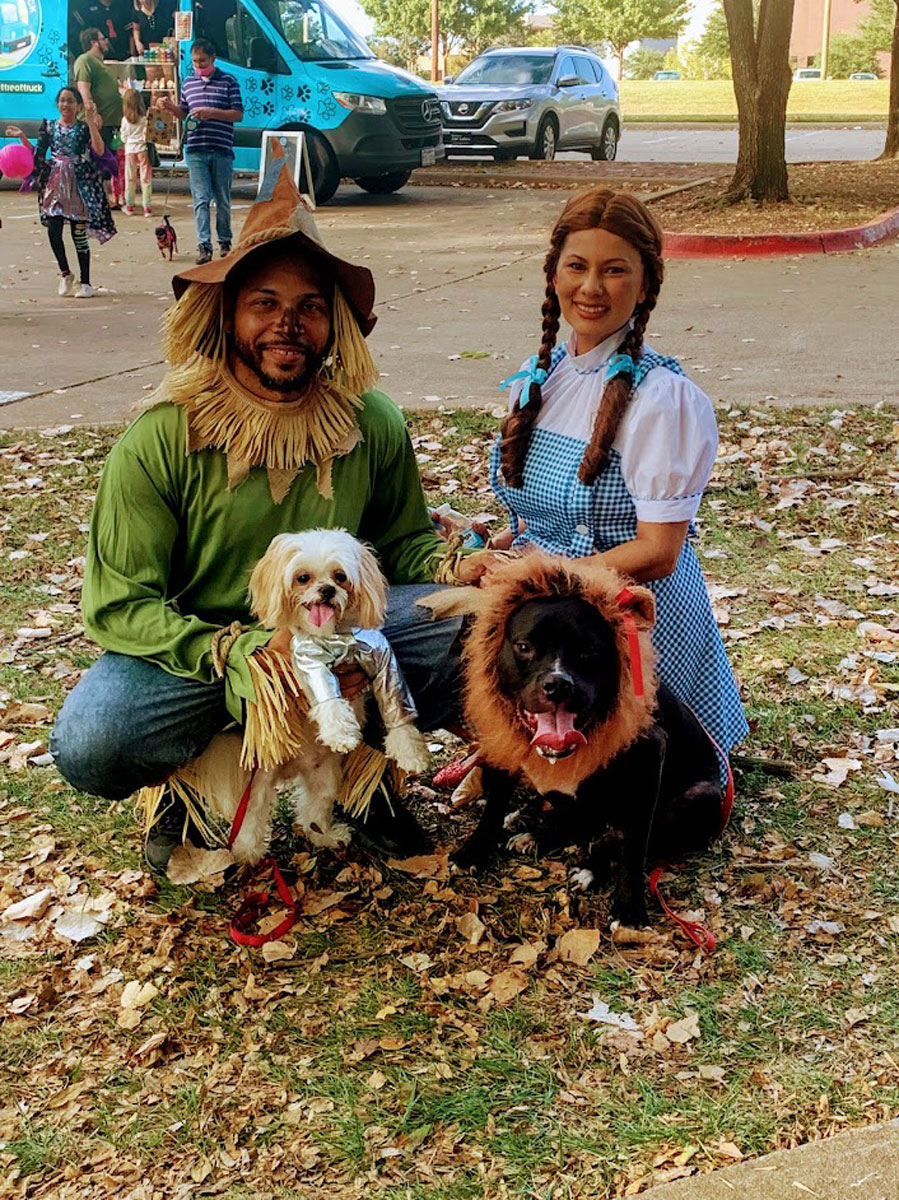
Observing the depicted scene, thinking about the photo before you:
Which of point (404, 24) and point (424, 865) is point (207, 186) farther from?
point (404, 24)

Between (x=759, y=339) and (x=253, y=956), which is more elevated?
(x=759, y=339)

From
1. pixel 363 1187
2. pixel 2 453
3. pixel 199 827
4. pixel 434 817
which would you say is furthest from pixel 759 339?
pixel 363 1187

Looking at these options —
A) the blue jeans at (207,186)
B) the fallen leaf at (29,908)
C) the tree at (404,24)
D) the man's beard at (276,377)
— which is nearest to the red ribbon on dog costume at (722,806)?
the man's beard at (276,377)

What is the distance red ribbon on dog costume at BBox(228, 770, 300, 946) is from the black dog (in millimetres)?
498

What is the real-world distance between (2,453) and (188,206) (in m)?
12.3

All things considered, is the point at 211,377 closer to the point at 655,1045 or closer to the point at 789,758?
the point at 655,1045

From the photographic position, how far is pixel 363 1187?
8.49 ft

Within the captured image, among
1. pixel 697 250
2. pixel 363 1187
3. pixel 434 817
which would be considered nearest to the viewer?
pixel 363 1187

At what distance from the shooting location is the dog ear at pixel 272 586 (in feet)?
10.1

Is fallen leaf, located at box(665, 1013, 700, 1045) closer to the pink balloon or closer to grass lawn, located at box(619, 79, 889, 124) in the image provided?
the pink balloon

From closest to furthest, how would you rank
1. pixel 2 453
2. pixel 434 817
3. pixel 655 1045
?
pixel 655 1045
pixel 434 817
pixel 2 453

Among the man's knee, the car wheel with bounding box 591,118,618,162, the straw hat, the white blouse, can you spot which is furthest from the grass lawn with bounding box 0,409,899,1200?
the car wheel with bounding box 591,118,618,162

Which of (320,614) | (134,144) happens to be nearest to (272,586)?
(320,614)

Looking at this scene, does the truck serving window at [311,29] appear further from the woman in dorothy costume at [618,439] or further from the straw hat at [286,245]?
the woman in dorothy costume at [618,439]
